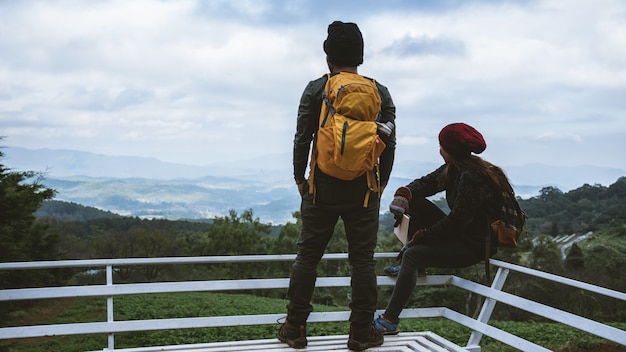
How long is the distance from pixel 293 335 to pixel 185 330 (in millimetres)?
7221

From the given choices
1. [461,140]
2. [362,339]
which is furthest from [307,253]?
[461,140]

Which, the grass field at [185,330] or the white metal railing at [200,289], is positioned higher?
the white metal railing at [200,289]

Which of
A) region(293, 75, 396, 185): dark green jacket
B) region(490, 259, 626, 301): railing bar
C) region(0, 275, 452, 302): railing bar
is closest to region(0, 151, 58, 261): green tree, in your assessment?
region(0, 275, 452, 302): railing bar

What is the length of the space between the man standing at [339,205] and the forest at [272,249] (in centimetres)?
969

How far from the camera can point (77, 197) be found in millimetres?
155125

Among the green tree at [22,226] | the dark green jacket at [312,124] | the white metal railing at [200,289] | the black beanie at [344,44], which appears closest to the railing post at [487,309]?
the white metal railing at [200,289]

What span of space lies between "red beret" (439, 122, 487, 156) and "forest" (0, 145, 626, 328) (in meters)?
10.2

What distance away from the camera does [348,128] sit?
10.4ft

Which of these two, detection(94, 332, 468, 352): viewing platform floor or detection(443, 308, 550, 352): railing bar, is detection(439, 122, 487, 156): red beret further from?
detection(94, 332, 468, 352): viewing platform floor

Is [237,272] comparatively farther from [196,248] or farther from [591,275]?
[591,275]

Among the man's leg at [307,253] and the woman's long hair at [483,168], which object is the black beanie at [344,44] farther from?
the woman's long hair at [483,168]

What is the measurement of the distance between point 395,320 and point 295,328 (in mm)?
706

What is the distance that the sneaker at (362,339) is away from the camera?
342 cm

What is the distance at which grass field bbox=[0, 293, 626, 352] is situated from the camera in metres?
8.70
